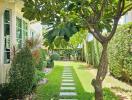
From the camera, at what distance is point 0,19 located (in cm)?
1223

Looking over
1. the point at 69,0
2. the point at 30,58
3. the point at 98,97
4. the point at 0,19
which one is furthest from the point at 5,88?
the point at 69,0

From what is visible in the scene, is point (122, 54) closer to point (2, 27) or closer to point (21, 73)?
point (2, 27)

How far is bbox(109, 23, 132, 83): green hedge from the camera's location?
15.9 meters

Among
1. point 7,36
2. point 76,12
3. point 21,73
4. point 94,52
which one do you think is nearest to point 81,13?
point 76,12

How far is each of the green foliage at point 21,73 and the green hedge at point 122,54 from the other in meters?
6.15

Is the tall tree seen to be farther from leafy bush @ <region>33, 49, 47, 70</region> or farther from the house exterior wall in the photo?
leafy bush @ <region>33, 49, 47, 70</region>

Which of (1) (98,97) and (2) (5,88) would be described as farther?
(2) (5,88)

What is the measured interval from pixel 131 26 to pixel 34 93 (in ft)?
20.1

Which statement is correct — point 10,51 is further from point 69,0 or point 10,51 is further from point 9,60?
point 69,0

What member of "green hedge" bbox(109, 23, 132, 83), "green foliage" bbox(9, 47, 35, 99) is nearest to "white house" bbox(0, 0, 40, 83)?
"green foliage" bbox(9, 47, 35, 99)

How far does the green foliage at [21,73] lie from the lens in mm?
11000

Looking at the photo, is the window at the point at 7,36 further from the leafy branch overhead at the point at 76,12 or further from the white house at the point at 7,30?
the leafy branch overhead at the point at 76,12

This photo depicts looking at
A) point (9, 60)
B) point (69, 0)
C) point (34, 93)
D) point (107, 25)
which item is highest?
point (69, 0)

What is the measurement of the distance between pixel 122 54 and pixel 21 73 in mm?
7555
